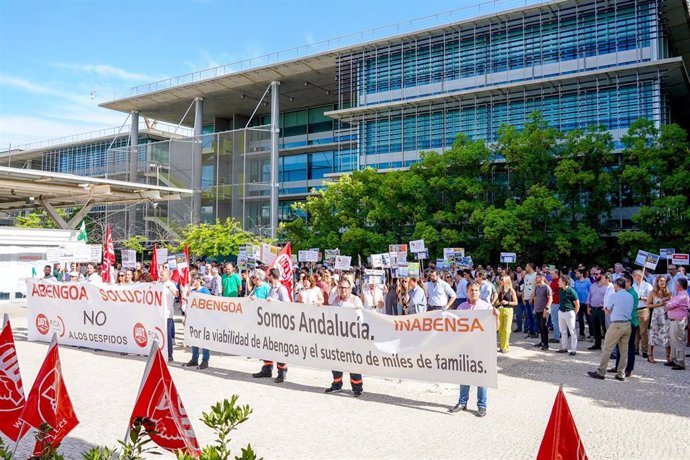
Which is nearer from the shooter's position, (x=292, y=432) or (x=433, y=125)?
(x=292, y=432)

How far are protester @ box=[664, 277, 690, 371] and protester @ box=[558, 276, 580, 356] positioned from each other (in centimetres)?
182

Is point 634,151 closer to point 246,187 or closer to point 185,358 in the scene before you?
point 185,358

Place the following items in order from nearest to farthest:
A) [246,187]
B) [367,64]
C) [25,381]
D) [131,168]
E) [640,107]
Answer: [25,381] < [640,107] < [367,64] < [246,187] < [131,168]

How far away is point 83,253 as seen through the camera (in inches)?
837

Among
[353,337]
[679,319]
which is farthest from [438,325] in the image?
[679,319]

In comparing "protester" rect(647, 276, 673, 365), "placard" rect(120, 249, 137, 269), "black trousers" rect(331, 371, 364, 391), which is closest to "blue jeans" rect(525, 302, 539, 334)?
"protester" rect(647, 276, 673, 365)

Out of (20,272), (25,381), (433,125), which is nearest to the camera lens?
(25,381)

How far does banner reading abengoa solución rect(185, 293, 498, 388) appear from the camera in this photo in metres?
8.09

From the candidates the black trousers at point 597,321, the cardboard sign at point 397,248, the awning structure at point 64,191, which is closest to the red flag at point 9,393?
the black trousers at point 597,321

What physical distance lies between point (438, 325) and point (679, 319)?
6.09 meters

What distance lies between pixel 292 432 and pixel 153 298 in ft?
18.8

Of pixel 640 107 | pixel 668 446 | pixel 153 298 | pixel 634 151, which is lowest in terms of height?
pixel 668 446

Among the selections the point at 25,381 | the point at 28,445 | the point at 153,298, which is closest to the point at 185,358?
the point at 153,298

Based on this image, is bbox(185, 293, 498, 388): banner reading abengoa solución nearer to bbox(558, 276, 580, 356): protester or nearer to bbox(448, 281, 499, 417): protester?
bbox(448, 281, 499, 417): protester
